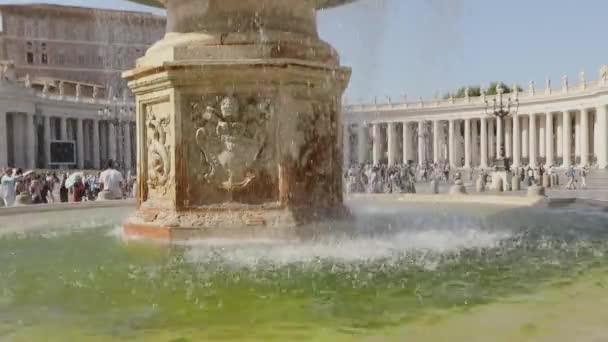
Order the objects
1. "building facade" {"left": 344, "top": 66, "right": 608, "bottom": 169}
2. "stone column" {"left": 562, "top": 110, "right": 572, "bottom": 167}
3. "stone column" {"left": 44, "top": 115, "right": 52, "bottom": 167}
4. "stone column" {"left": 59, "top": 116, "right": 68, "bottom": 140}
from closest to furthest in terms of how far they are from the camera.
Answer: "building facade" {"left": 344, "top": 66, "right": 608, "bottom": 169}
"stone column" {"left": 562, "top": 110, "right": 572, "bottom": 167}
"stone column" {"left": 44, "top": 115, "right": 52, "bottom": 167}
"stone column" {"left": 59, "top": 116, "right": 68, "bottom": 140}

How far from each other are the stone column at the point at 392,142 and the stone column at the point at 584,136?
26.4m

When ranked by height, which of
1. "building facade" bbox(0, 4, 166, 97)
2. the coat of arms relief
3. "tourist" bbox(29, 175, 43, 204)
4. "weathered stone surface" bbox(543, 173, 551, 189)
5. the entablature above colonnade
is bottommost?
"weathered stone surface" bbox(543, 173, 551, 189)

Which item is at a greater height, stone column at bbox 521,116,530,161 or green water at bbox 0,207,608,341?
stone column at bbox 521,116,530,161

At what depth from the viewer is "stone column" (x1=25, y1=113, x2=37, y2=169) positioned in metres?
75.2

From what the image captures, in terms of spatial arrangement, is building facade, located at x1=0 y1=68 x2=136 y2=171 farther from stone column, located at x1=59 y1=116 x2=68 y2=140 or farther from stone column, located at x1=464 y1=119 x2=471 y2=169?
stone column, located at x1=464 y1=119 x2=471 y2=169

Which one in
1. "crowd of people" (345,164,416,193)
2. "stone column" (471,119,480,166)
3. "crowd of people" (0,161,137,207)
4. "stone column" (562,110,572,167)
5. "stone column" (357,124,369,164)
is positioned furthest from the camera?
"stone column" (357,124,369,164)

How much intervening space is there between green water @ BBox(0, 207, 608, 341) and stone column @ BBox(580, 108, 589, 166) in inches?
2621

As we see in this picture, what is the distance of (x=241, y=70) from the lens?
31.1 feet

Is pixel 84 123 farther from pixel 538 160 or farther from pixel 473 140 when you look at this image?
pixel 538 160

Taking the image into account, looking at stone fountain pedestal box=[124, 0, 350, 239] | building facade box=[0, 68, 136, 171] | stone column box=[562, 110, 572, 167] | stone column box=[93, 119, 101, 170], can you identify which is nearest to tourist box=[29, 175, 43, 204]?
stone fountain pedestal box=[124, 0, 350, 239]

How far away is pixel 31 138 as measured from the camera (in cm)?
7638

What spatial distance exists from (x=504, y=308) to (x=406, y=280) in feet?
4.54

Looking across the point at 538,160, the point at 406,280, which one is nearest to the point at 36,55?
the point at 538,160

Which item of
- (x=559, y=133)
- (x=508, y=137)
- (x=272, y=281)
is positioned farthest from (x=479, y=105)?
(x=272, y=281)
